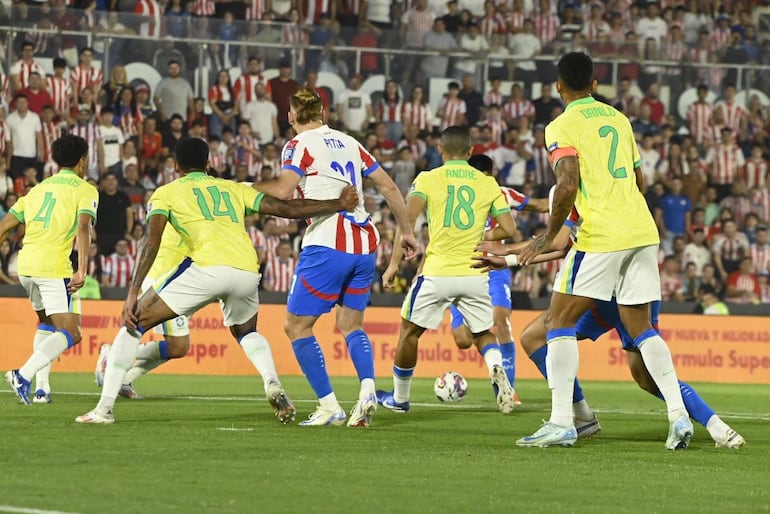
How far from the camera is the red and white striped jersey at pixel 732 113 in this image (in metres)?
27.4

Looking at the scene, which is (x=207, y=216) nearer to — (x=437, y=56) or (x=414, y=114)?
(x=414, y=114)

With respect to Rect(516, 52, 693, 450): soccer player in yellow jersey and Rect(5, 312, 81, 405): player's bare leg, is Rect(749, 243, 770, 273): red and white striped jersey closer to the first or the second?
Rect(5, 312, 81, 405): player's bare leg

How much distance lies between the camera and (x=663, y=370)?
9.52 meters

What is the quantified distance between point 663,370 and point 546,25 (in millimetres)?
19950

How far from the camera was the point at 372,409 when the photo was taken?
1095 cm

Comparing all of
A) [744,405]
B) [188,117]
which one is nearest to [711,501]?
[744,405]

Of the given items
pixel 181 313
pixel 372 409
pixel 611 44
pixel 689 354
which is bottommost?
pixel 689 354

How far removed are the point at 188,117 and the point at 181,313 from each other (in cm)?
1430

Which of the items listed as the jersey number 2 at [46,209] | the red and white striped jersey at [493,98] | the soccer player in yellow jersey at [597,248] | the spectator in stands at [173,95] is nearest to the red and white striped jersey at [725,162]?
the red and white striped jersey at [493,98]

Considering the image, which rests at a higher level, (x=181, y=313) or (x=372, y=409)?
(x=181, y=313)

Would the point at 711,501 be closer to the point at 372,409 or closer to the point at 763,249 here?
the point at 372,409

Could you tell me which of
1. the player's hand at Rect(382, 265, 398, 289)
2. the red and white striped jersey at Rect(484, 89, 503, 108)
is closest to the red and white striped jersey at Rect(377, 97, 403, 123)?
the red and white striped jersey at Rect(484, 89, 503, 108)

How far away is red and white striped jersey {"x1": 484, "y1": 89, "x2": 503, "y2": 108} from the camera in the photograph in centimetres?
2648

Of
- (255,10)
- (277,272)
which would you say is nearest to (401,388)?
(277,272)
